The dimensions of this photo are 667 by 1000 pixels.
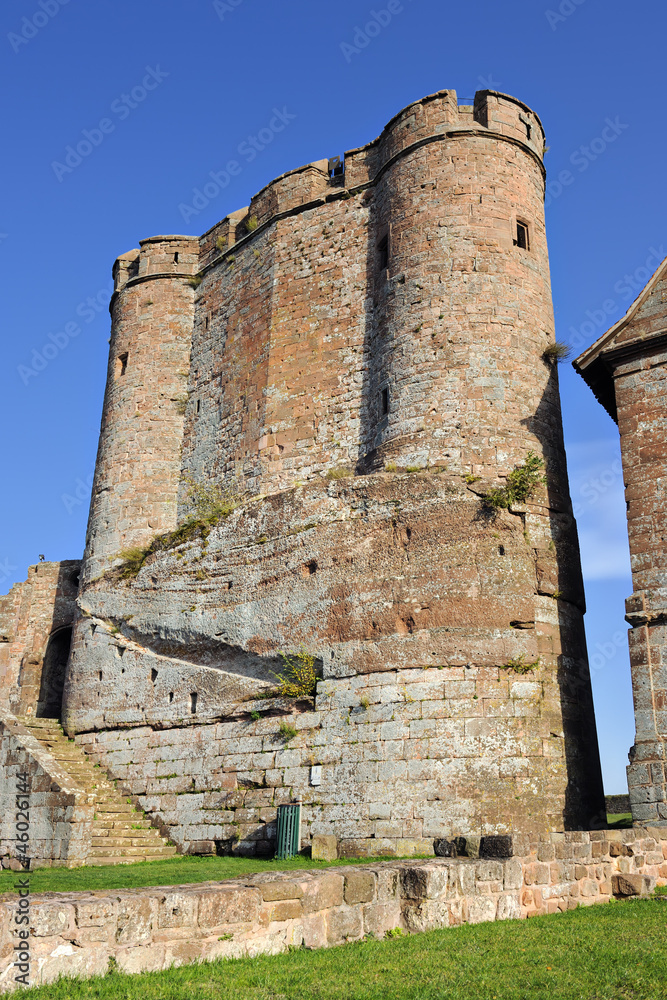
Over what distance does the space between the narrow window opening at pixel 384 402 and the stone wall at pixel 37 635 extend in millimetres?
11549

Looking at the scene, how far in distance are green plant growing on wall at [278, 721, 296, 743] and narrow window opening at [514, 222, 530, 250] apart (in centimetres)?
1008

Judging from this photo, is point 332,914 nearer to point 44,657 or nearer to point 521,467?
point 521,467

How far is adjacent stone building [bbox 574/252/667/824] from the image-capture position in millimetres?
11633

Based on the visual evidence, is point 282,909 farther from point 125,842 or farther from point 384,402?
point 384,402

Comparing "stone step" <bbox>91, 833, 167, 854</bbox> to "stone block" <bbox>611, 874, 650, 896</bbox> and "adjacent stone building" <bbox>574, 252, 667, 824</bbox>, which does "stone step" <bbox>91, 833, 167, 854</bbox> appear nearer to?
"adjacent stone building" <bbox>574, 252, 667, 824</bbox>

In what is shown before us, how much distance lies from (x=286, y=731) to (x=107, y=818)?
4047 mm

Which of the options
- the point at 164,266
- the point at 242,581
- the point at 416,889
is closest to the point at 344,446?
the point at 242,581

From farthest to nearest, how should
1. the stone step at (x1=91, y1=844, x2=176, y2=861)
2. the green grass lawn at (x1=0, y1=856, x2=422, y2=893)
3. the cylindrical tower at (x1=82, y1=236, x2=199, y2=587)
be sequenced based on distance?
1. the cylindrical tower at (x1=82, y1=236, x2=199, y2=587)
2. the stone step at (x1=91, y1=844, x2=176, y2=861)
3. the green grass lawn at (x1=0, y1=856, x2=422, y2=893)

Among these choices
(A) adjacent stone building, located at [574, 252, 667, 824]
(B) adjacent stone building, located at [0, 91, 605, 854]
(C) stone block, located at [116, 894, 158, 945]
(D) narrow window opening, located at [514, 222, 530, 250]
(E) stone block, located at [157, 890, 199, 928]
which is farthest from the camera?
(D) narrow window opening, located at [514, 222, 530, 250]

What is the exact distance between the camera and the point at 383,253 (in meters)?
17.8

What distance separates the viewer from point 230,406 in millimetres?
19594

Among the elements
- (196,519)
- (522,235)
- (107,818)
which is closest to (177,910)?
(107,818)

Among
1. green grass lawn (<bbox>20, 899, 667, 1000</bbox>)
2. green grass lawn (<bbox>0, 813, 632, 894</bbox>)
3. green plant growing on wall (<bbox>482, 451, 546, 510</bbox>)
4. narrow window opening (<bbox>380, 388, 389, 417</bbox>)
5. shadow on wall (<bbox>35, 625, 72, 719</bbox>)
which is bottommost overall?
green grass lawn (<bbox>20, 899, 667, 1000</bbox>)

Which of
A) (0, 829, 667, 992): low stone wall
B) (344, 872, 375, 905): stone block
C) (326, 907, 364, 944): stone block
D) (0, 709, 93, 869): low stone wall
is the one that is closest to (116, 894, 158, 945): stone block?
(0, 829, 667, 992): low stone wall
